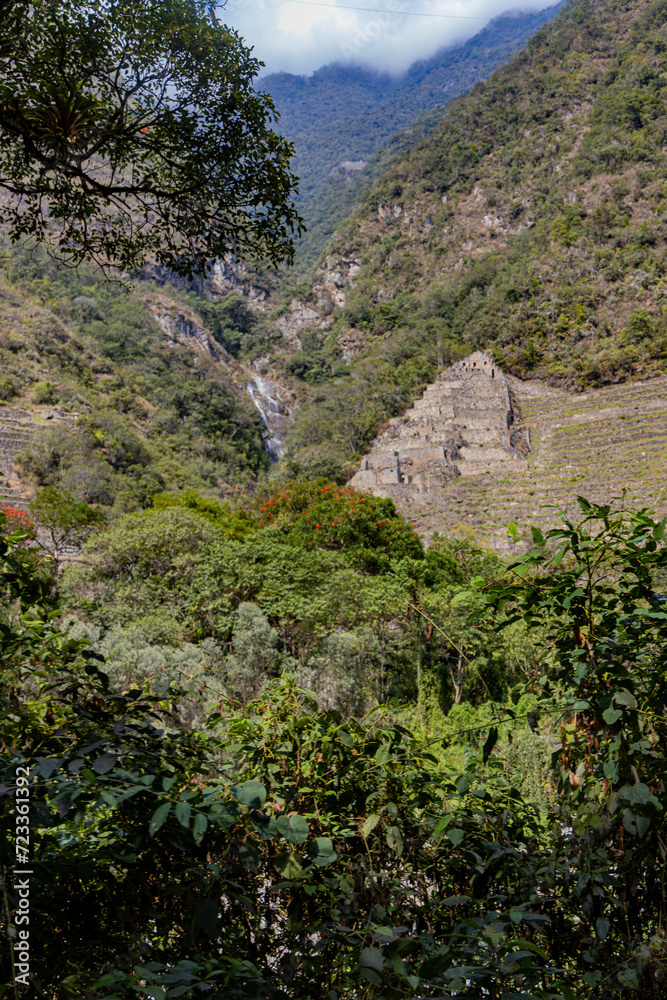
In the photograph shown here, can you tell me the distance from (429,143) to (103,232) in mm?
107078

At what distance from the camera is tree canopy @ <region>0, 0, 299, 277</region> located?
7.45 feet

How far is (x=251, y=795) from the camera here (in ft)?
3.21

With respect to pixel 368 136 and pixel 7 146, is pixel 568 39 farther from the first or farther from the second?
pixel 7 146

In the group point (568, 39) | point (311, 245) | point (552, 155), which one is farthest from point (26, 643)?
point (311, 245)

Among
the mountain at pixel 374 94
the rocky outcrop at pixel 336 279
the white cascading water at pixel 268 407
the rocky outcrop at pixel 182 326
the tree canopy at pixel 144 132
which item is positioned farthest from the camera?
the mountain at pixel 374 94

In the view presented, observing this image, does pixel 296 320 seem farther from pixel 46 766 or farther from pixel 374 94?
pixel 374 94

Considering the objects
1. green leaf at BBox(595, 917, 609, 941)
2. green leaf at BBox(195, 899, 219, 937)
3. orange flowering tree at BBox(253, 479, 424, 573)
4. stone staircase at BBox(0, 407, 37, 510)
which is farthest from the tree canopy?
stone staircase at BBox(0, 407, 37, 510)

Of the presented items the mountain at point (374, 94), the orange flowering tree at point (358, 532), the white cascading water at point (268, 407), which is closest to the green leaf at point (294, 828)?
the orange flowering tree at point (358, 532)

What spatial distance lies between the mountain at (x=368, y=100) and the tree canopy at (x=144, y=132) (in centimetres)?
13991

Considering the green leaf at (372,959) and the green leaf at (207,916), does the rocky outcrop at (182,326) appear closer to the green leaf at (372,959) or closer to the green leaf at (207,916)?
the green leaf at (207,916)

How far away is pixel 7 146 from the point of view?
2.68 metres

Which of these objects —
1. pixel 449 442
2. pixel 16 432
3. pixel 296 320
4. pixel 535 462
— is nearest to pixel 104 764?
pixel 535 462
